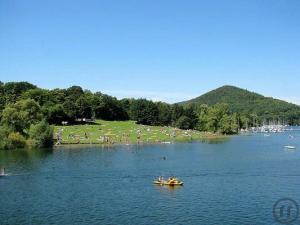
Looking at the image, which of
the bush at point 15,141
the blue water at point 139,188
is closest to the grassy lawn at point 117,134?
the bush at point 15,141

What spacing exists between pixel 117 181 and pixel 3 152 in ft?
162

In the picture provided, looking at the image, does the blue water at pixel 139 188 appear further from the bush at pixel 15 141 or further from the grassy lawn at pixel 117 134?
the grassy lawn at pixel 117 134

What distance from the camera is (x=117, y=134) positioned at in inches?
6245

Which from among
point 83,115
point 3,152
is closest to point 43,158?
point 3,152

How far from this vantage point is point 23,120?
5064 inches

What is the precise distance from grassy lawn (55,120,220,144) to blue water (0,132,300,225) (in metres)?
30.6

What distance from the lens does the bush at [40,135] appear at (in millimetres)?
124287

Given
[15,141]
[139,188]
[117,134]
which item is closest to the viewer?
[139,188]

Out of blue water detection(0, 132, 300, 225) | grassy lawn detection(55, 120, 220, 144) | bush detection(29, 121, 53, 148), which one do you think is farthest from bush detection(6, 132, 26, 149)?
grassy lawn detection(55, 120, 220, 144)

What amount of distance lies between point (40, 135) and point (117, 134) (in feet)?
125

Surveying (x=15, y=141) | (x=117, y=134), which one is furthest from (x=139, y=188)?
(x=117, y=134)

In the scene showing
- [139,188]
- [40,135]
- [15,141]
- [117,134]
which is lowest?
[139,188]

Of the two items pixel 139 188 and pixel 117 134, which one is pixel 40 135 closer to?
pixel 117 134

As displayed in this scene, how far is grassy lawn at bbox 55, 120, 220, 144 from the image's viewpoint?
141875 mm
